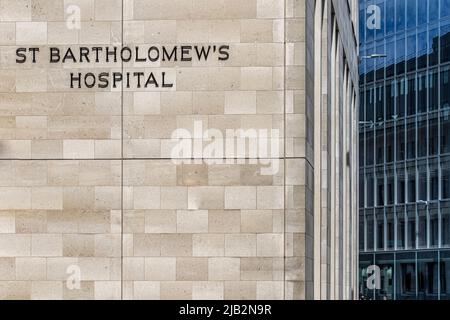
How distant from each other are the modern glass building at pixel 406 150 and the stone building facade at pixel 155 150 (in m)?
63.5

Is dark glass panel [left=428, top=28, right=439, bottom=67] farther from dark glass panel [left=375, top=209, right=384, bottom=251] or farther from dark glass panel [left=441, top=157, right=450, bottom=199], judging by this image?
dark glass panel [left=375, top=209, right=384, bottom=251]

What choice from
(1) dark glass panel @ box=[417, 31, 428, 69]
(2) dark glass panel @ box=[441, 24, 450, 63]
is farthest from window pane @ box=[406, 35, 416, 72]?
(2) dark glass panel @ box=[441, 24, 450, 63]

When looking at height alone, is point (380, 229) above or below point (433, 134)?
below

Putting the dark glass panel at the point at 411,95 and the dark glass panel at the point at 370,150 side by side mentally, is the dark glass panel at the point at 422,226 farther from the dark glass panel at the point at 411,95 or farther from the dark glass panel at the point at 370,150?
the dark glass panel at the point at 411,95

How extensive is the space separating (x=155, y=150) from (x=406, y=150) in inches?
2656

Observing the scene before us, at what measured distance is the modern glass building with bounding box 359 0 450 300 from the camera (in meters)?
90.2

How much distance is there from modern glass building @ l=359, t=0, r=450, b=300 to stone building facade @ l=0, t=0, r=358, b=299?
63534 mm

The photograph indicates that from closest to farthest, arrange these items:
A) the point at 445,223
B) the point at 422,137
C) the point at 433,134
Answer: the point at 445,223
the point at 433,134
the point at 422,137

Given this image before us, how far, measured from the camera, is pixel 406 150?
9262 centimetres

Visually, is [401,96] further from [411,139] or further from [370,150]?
[370,150]

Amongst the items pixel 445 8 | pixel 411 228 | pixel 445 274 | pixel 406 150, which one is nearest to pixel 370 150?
pixel 406 150
